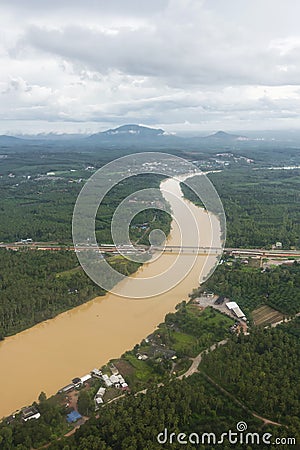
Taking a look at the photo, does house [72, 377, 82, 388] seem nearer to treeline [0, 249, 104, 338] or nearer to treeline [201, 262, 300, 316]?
treeline [0, 249, 104, 338]

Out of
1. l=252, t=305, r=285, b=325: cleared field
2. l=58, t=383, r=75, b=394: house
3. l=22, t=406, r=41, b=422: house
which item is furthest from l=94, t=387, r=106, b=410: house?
l=252, t=305, r=285, b=325: cleared field

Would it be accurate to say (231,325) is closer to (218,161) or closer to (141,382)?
(141,382)

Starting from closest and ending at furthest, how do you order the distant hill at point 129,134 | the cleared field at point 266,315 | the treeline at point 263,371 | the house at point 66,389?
the treeline at point 263,371
the house at point 66,389
the cleared field at point 266,315
the distant hill at point 129,134

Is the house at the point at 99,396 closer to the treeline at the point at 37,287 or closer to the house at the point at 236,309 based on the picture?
the treeline at the point at 37,287

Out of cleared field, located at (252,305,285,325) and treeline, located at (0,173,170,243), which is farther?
treeline, located at (0,173,170,243)

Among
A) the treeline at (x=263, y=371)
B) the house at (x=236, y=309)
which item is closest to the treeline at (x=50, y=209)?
the house at (x=236, y=309)

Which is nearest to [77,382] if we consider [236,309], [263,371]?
[263,371]
